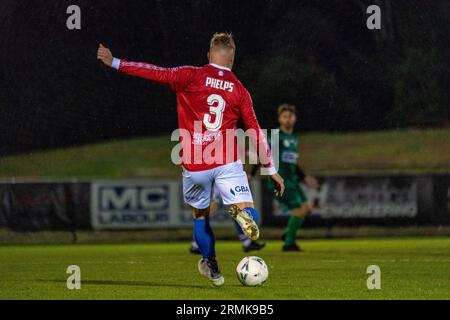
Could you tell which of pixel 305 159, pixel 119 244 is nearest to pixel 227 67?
pixel 119 244

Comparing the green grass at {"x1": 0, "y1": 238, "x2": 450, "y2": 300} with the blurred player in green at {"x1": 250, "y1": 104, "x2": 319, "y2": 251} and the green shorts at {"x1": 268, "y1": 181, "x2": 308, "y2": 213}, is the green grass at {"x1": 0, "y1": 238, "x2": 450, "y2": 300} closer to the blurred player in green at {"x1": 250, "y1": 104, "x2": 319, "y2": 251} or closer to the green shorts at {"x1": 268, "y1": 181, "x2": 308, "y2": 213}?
the blurred player in green at {"x1": 250, "y1": 104, "x2": 319, "y2": 251}

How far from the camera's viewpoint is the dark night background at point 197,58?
1358cm

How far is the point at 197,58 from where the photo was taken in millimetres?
13383

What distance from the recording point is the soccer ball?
7.97 metres

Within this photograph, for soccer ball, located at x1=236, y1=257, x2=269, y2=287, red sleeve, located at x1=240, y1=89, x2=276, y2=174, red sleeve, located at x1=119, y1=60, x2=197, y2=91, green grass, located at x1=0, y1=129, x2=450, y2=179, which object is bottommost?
soccer ball, located at x1=236, y1=257, x2=269, y2=287

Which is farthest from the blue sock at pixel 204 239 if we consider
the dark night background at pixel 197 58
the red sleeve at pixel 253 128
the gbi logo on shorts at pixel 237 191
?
the dark night background at pixel 197 58

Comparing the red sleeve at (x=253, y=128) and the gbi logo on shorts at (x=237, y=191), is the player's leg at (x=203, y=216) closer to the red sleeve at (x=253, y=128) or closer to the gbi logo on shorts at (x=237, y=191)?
the gbi logo on shorts at (x=237, y=191)

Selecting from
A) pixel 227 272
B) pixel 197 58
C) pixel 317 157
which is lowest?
pixel 227 272

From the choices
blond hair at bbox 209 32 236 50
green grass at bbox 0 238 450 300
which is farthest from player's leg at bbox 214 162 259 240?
blond hair at bbox 209 32 236 50

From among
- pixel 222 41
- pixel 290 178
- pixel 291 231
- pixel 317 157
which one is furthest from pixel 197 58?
pixel 317 157

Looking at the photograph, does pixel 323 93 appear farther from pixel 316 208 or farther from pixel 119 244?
pixel 119 244

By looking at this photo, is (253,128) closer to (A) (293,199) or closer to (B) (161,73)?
(B) (161,73)

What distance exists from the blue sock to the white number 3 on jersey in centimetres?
89

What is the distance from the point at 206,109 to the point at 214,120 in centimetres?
12
